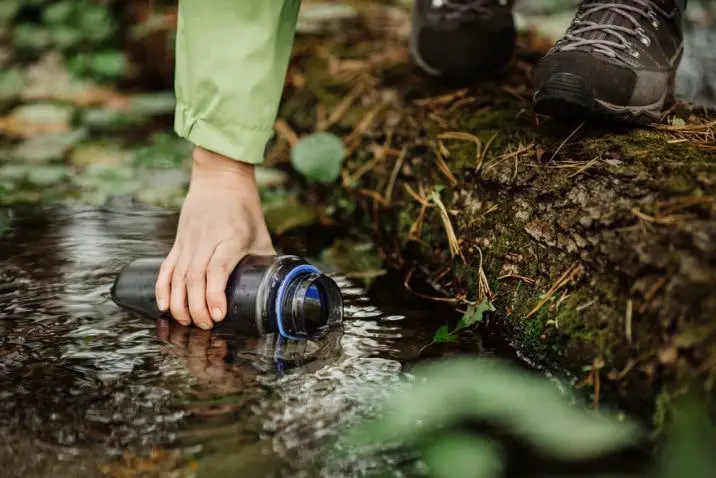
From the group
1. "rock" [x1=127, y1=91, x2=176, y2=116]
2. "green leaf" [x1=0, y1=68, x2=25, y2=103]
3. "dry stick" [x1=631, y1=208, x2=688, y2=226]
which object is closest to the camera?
"dry stick" [x1=631, y1=208, x2=688, y2=226]

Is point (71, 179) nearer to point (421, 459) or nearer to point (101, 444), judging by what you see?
point (101, 444)

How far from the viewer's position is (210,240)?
162 cm

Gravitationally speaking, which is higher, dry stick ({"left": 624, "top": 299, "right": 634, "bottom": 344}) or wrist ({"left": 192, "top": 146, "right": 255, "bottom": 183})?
wrist ({"left": 192, "top": 146, "right": 255, "bottom": 183})

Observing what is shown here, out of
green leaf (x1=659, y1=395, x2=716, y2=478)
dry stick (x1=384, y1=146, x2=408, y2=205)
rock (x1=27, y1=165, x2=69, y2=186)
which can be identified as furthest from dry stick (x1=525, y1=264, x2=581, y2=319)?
rock (x1=27, y1=165, x2=69, y2=186)

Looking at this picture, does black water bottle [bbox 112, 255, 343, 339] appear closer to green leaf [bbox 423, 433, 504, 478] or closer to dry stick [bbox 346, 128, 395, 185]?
green leaf [bbox 423, 433, 504, 478]

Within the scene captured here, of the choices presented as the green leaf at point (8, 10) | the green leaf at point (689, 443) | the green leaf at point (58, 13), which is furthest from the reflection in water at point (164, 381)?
the green leaf at point (8, 10)

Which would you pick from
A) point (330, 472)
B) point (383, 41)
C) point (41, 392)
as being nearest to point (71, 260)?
point (41, 392)

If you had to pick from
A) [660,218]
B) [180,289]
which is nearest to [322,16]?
[180,289]

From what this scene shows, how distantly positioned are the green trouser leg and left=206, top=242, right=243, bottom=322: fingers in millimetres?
202

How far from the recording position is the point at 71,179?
2723mm

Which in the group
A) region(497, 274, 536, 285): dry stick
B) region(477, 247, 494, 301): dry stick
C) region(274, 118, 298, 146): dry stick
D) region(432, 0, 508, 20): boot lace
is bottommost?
region(477, 247, 494, 301): dry stick

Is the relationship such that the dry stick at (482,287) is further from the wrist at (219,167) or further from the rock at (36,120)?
the rock at (36,120)

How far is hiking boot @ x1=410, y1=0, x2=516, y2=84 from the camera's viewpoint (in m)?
2.24

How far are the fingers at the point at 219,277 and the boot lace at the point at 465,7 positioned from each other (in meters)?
1.00
